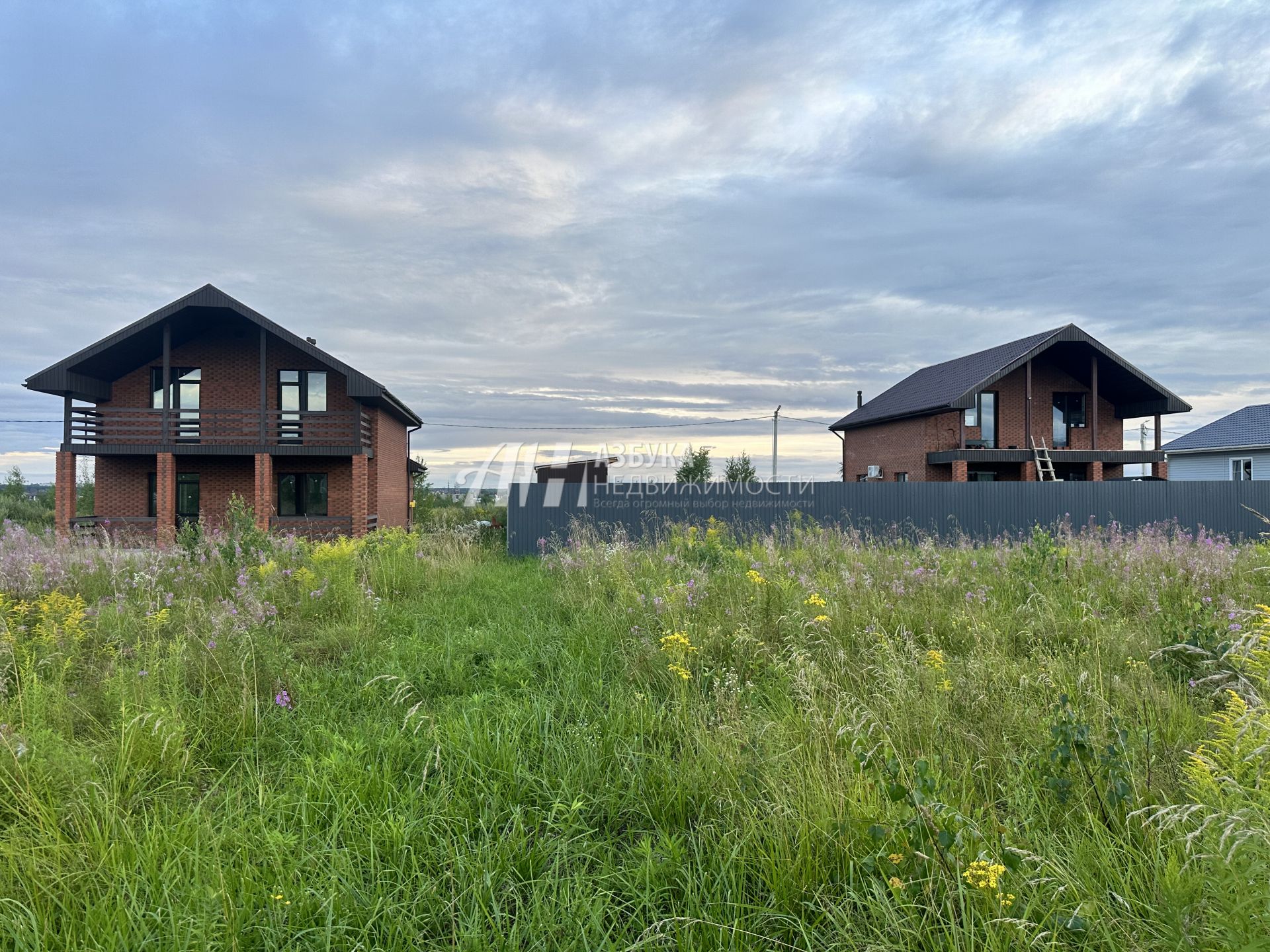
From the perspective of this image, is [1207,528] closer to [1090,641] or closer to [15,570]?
[1090,641]

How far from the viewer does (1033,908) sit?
78.3 inches

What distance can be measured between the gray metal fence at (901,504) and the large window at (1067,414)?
779 centimetres

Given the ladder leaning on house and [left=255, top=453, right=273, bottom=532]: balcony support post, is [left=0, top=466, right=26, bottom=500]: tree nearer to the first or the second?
[left=255, top=453, right=273, bottom=532]: balcony support post

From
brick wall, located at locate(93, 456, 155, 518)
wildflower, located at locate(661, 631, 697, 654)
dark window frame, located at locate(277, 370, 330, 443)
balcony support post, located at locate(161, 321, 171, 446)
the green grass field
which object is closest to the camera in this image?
the green grass field

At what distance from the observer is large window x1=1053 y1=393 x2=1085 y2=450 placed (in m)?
24.6

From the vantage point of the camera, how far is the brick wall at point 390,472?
20.6 metres

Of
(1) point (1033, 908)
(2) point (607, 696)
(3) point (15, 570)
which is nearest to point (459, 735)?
(2) point (607, 696)

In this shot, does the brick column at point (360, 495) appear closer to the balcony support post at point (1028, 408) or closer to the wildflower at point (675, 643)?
the wildflower at point (675, 643)

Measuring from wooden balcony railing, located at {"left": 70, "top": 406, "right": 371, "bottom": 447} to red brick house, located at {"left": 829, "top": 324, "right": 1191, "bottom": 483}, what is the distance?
19.3 meters

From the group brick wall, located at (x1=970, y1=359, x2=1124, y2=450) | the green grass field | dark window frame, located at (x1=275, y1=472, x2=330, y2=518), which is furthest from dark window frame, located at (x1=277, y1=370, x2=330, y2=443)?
brick wall, located at (x1=970, y1=359, x2=1124, y2=450)

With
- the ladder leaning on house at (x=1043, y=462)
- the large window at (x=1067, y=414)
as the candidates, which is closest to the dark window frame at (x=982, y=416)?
the ladder leaning on house at (x=1043, y=462)

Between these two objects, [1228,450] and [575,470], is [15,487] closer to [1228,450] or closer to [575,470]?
[575,470]

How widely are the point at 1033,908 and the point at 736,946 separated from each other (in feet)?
3.03

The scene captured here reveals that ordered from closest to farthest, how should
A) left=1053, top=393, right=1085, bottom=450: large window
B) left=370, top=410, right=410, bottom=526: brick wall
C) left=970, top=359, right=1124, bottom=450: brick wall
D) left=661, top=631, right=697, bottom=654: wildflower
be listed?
left=661, top=631, right=697, bottom=654: wildflower, left=370, top=410, right=410, bottom=526: brick wall, left=970, top=359, right=1124, bottom=450: brick wall, left=1053, top=393, right=1085, bottom=450: large window
